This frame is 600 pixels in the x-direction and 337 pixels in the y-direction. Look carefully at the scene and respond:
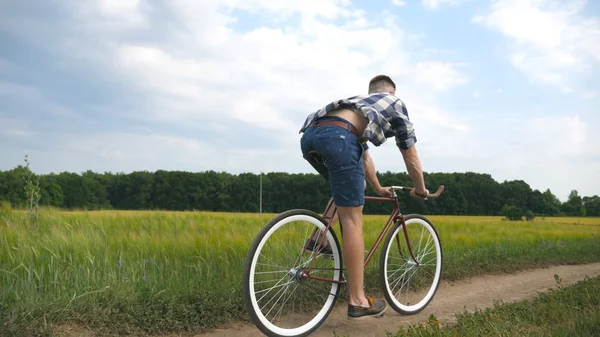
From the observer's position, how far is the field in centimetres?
344

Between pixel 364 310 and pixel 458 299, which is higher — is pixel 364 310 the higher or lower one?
the higher one

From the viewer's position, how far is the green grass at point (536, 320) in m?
3.17

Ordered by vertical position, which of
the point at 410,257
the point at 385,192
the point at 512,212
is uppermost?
the point at 385,192

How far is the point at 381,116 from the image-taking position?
3543 mm

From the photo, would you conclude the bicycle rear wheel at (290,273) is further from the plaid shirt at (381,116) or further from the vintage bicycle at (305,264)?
the plaid shirt at (381,116)

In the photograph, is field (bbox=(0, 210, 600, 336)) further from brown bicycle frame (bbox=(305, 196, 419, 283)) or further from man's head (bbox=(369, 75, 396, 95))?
man's head (bbox=(369, 75, 396, 95))

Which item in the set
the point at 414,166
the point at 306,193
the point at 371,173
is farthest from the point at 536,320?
the point at 306,193

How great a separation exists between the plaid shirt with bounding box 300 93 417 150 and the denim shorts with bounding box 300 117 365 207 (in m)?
0.11

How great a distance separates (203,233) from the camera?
539cm

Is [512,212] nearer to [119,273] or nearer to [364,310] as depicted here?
[364,310]

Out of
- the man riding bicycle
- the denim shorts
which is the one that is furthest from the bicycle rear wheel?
the denim shorts

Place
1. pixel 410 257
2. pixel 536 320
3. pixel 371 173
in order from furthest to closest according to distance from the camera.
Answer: pixel 410 257, pixel 371 173, pixel 536 320

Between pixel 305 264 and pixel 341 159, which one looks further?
pixel 305 264

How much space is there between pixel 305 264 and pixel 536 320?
1.91m
